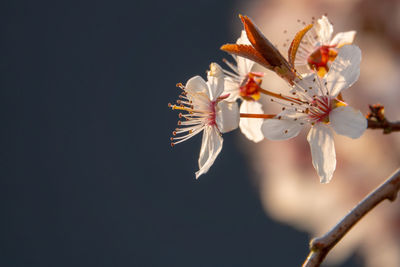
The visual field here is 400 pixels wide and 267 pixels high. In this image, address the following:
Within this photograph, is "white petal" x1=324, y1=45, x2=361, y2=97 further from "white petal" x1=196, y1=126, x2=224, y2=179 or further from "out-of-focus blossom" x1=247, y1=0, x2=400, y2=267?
"out-of-focus blossom" x1=247, y1=0, x2=400, y2=267

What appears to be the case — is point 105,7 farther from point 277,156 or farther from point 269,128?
point 269,128

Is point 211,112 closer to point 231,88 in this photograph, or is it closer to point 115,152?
point 231,88

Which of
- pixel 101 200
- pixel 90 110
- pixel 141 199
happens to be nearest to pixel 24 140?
pixel 90 110

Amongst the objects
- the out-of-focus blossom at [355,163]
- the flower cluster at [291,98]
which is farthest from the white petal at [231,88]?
the out-of-focus blossom at [355,163]

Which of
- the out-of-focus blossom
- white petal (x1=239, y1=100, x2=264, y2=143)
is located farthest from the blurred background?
white petal (x1=239, y1=100, x2=264, y2=143)

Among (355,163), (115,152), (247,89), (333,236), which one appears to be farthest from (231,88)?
(115,152)
